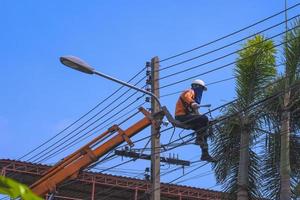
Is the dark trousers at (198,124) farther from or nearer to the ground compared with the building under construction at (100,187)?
nearer to the ground

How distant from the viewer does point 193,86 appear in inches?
519

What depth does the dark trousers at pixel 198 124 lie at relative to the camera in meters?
12.6

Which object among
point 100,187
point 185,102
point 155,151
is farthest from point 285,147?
point 100,187

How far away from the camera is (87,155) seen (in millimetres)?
16734

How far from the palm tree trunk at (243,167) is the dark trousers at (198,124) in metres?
3.16

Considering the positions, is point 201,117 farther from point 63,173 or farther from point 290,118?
point 63,173

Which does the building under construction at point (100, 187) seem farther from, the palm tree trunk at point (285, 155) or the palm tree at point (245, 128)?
the palm tree trunk at point (285, 155)

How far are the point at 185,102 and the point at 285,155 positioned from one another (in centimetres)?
340

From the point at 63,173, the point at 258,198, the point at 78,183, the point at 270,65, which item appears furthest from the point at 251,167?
the point at 78,183

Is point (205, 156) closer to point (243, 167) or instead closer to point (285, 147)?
point (285, 147)

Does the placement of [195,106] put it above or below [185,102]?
below

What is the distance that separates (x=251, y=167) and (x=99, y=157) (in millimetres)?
3686

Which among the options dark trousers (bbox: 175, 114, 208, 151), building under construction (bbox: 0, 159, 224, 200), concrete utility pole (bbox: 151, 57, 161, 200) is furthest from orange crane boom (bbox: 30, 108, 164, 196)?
building under construction (bbox: 0, 159, 224, 200)

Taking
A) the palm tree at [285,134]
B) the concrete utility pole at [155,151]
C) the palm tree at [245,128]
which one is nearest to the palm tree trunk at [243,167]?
the palm tree at [245,128]
